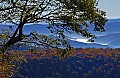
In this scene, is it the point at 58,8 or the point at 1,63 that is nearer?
the point at 58,8

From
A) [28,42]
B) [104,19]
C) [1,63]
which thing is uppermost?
[104,19]

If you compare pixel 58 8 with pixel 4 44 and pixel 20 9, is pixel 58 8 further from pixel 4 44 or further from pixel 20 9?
pixel 4 44

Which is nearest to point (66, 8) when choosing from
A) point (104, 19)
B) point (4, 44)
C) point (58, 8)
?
point (58, 8)

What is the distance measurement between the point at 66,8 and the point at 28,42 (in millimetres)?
2434

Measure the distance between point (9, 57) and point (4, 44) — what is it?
0.67 metres

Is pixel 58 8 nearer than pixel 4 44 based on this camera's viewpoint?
Yes

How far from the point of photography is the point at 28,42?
675 inches

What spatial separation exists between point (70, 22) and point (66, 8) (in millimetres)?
694

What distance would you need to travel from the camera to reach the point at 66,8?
16219mm

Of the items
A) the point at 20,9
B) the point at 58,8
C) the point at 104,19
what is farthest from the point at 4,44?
the point at 104,19

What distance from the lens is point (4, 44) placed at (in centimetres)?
1781

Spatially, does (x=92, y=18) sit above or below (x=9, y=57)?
above

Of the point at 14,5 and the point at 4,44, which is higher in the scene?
the point at 14,5

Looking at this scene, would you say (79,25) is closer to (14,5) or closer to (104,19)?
(104,19)
